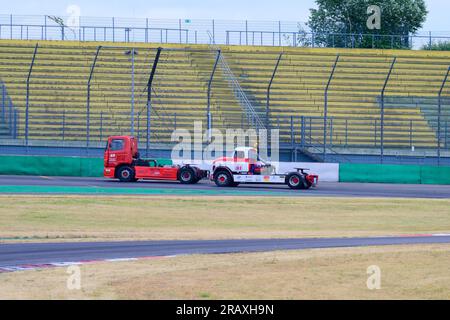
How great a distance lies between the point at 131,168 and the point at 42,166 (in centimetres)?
456

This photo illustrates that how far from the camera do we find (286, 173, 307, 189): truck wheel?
39.4 metres

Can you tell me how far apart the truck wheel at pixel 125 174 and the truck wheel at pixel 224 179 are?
3.85 meters

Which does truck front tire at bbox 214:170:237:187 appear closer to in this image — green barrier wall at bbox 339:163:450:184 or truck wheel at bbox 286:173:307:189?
truck wheel at bbox 286:173:307:189

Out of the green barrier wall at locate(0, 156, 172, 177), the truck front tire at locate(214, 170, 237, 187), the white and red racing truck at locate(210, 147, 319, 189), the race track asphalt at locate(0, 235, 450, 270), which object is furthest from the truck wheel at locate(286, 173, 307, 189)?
the race track asphalt at locate(0, 235, 450, 270)

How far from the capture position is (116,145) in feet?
137

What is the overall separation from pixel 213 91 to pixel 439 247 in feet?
101

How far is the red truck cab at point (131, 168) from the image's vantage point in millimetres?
41125

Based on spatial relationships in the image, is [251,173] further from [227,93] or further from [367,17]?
[367,17]

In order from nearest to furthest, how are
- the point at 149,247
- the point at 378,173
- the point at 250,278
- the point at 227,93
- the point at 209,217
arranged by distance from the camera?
the point at 250,278 → the point at 149,247 → the point at 209,217 → the point at 378,173 → the point at 227,93

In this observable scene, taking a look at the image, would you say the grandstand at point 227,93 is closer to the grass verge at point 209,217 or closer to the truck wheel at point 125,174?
the truck wheel at point 125,174

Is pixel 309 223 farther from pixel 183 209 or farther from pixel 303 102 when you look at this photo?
pixel 303 102

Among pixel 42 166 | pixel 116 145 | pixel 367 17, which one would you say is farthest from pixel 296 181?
pixel 367 17
